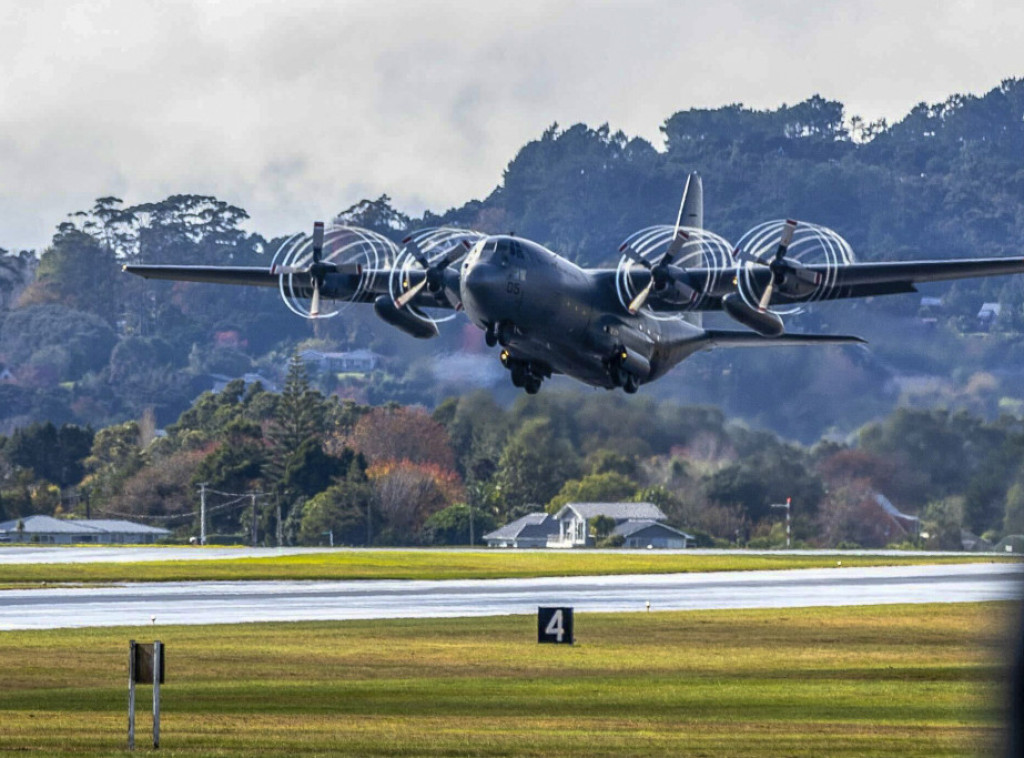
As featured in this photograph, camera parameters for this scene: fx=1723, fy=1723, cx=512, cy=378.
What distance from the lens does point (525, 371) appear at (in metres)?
58.4

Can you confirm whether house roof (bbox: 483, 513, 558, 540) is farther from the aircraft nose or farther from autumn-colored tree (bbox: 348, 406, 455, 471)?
the aircraft nose

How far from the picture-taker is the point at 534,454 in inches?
4616

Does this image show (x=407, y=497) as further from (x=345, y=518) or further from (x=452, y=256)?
(x=452, y=256)

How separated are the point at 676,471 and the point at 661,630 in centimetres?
7315

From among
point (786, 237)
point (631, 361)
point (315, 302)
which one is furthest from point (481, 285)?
point (786, 237)

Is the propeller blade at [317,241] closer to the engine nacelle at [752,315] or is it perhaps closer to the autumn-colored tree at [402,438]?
the engine nacelle at [752,315]

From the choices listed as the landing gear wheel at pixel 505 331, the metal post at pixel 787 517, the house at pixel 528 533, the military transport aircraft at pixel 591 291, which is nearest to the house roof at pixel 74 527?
the house at pixel 528 533

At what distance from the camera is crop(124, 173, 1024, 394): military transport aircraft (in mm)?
52344

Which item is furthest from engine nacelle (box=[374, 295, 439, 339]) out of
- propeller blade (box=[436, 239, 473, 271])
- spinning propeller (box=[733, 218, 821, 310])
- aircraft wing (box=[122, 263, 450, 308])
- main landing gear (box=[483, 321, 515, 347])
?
spinning propeller (box=[733, 218, 821, 310])

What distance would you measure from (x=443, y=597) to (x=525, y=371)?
872 centimetres

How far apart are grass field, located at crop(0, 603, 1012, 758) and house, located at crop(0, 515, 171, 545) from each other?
339 ft

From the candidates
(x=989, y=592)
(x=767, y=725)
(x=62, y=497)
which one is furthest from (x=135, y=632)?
(x=62, y=497)

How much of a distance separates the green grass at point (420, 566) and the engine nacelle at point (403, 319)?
20572 millimetres

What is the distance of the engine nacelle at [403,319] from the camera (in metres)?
58.8
